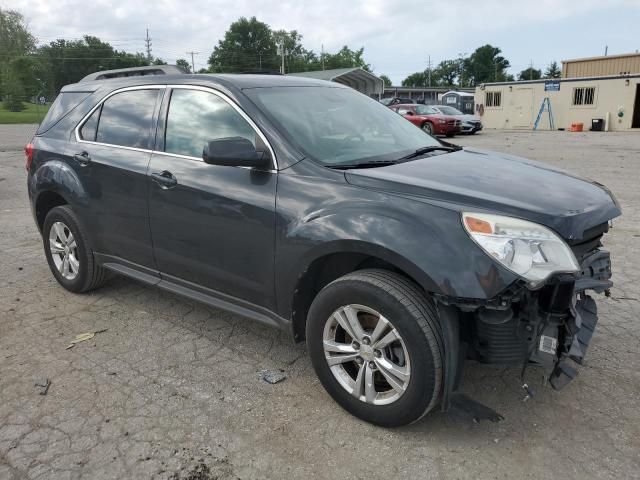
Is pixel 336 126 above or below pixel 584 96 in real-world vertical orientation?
below

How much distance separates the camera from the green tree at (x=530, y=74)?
110750 millimetres

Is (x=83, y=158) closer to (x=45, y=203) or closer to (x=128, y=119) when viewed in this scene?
(x=128, y=119)

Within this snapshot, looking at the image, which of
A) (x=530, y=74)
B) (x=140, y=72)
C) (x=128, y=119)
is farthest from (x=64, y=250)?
(x=530, y=74)

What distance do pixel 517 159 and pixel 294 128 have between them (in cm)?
→ 158

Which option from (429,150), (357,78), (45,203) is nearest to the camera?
(429,150)

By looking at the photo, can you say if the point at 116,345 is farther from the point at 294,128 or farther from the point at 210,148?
the point at 294,128

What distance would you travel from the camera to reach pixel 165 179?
3500 mm

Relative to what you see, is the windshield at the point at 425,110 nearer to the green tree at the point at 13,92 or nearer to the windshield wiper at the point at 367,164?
the windshield wiper at the point at 367,164

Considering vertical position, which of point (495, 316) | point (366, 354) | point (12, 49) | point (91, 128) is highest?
point (12, 49)

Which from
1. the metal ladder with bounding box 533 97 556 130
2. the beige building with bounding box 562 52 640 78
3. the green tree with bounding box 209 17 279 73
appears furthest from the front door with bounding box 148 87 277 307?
the green tree with bounding box 209 17 279 73

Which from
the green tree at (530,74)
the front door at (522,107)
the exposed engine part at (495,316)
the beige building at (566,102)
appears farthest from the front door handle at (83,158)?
the green tree at (530,74)

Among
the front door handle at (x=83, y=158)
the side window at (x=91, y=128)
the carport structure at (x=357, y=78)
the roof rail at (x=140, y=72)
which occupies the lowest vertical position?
Result: the front door handle at (x=83, y=158)

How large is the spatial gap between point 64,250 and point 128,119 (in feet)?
4.61

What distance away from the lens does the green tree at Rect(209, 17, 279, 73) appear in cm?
9394
